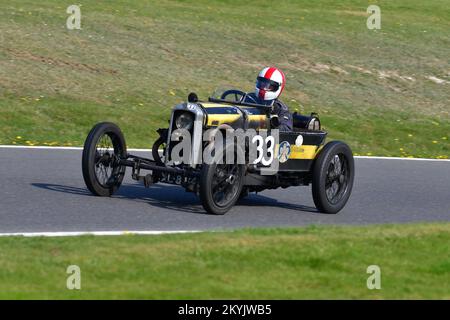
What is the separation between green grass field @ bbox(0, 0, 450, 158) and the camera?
19.2 metres

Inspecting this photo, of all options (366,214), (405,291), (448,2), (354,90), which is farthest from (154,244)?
(448,2)

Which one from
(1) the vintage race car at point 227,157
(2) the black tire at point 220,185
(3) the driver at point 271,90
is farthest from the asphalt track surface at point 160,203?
(3) the driver at point 271,90

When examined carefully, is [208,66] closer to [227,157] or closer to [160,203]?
[160,203]

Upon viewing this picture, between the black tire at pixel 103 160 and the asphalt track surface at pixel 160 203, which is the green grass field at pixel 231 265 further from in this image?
the black tire at pixel 103 160

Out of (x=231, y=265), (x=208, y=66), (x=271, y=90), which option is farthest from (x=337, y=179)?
(x=208, y=66)

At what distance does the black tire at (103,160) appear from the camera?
11.9 m

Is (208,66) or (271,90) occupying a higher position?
(208,66)

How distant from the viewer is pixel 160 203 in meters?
12.3

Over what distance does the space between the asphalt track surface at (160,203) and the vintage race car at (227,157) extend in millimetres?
268

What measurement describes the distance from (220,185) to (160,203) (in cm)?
101

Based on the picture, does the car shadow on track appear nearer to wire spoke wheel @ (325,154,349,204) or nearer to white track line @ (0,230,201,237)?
wire spoke wheel @ (325,154,349,204)

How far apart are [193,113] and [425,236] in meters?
3.01

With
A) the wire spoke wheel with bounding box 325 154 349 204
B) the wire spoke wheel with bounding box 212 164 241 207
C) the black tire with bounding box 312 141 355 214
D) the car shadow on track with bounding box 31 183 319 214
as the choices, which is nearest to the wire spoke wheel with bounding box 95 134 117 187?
the car shadow on track with bounding box 31 183 319 214

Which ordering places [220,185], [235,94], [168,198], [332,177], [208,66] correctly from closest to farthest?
1. [220,185]
2. [332,177]
3. [168,198]
4. [235,94]
5. [208,66]
